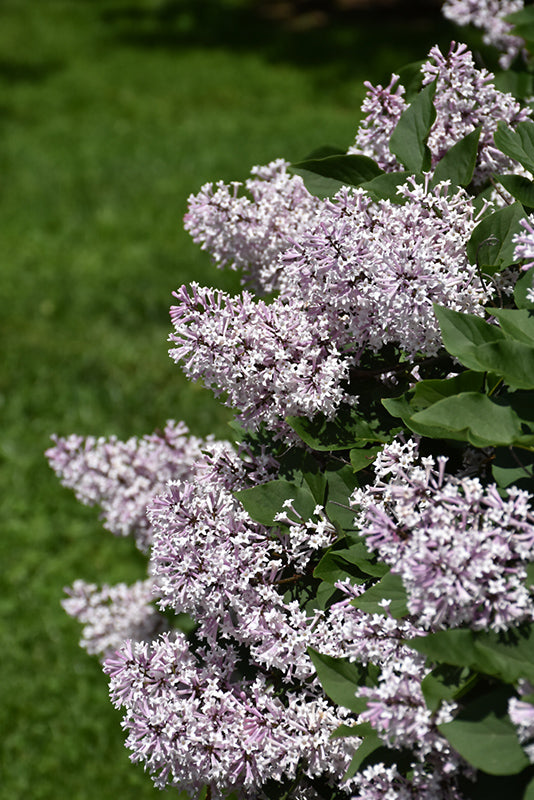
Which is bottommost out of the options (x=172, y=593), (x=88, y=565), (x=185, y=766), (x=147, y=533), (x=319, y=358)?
(x=88, y=565)

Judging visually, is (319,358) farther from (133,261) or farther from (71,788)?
(133,261)

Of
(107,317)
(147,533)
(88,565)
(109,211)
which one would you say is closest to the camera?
(147,533)

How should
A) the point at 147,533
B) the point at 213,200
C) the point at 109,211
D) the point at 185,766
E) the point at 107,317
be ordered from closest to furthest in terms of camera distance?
the point at 185,766, the point at 213,200, the point at 147,533, the point at 107,317, the point at 109,211

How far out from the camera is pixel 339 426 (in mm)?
1933

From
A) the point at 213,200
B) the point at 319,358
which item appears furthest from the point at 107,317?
the point at 319,358

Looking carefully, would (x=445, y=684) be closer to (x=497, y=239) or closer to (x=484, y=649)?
(x=484, y=649)

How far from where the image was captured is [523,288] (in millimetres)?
1732

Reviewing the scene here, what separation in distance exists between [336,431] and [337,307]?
28cm

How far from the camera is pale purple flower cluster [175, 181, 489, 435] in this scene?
1.73 m

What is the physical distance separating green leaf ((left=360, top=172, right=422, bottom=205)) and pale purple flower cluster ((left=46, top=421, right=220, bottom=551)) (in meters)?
1.10

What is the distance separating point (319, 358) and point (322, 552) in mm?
444

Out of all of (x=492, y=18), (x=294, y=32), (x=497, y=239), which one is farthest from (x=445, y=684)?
(x=294, y=32)

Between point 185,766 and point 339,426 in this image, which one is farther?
point 339,426

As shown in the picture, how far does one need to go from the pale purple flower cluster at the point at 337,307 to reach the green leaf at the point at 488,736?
711mm
